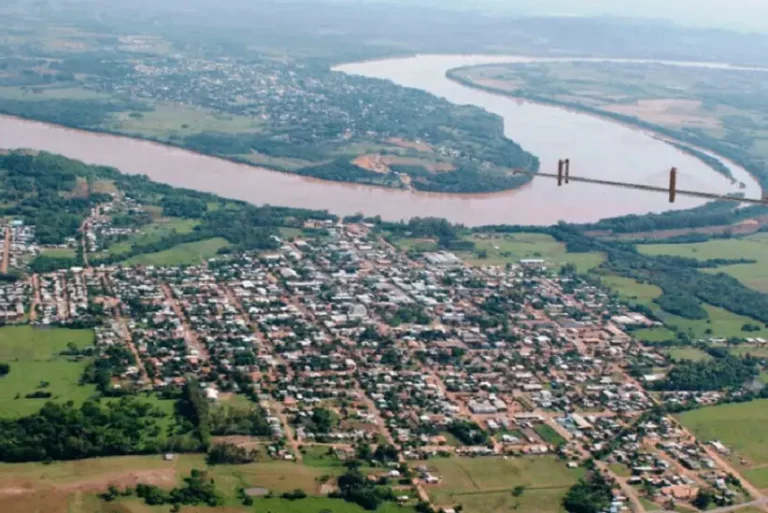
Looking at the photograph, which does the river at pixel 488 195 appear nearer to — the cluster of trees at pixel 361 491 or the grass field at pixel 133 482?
the grass field at pixel 133 482

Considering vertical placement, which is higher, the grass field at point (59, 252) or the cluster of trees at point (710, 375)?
the grass field at point (59, 252)

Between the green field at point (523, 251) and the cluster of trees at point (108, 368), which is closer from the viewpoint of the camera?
the cluster of trees at point (108, 368)

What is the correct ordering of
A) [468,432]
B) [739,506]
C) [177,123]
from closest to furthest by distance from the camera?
[739,506] → [468,432] → [177,123]

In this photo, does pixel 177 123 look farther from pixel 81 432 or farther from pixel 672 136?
pixel 81 432

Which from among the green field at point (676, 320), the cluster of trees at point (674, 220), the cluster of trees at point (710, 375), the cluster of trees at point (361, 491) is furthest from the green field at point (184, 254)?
the cluster of trees at point (361, 491)

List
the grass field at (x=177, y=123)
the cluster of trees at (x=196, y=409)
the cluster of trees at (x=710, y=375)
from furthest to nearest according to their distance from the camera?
the grass field at (x=177, y=123), the cluster of trees at (x=710, y=375), the cluster of trees at (x=196, y=409)

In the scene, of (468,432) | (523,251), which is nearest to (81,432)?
(468,432)
